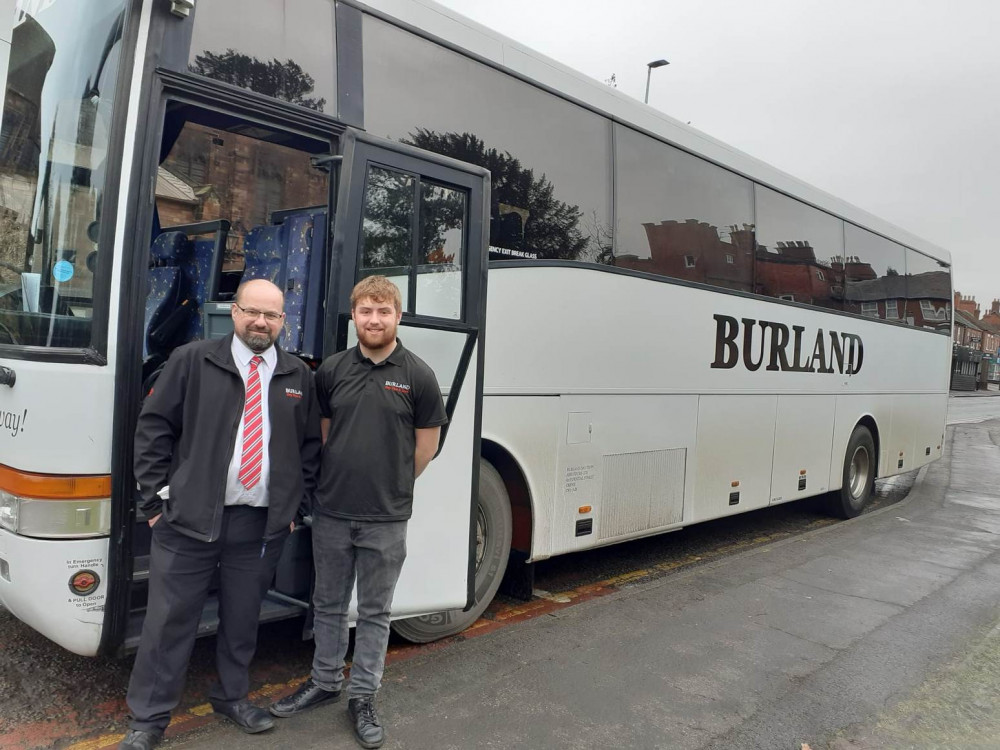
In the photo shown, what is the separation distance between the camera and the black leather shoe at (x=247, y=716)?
344cm

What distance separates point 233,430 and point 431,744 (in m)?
1.66

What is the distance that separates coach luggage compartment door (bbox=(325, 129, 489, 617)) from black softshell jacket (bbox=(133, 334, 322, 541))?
0.62 m

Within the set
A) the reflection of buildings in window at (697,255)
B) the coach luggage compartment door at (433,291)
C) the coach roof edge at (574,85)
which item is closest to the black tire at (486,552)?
the coach luggage compartment door at (433,291)

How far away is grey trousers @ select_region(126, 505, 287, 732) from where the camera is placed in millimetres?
3170

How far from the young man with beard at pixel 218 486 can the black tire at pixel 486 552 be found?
1.47m

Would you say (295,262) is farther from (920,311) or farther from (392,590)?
(920,311)

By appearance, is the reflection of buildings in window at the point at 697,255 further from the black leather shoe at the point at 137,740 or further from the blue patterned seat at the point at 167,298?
the black leather shoe at the point at 137,740

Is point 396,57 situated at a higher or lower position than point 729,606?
higher

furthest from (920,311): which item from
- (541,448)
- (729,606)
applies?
(541,448)

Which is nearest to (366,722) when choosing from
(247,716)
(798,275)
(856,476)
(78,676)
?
(247,716)

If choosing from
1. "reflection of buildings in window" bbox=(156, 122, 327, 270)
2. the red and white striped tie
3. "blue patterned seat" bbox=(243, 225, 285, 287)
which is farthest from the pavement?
"reflection of buildings in window" bbox=(156, 122, 327, 270)

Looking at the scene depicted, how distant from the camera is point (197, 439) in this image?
3.10 m

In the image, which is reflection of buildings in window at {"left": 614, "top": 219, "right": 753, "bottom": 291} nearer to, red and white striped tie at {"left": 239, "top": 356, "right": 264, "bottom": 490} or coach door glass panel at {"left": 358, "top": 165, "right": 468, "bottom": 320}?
coach door glass panel at {"left": 358, "top": 165, "right": 468, "bottom": 320}

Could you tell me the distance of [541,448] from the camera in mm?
5246
